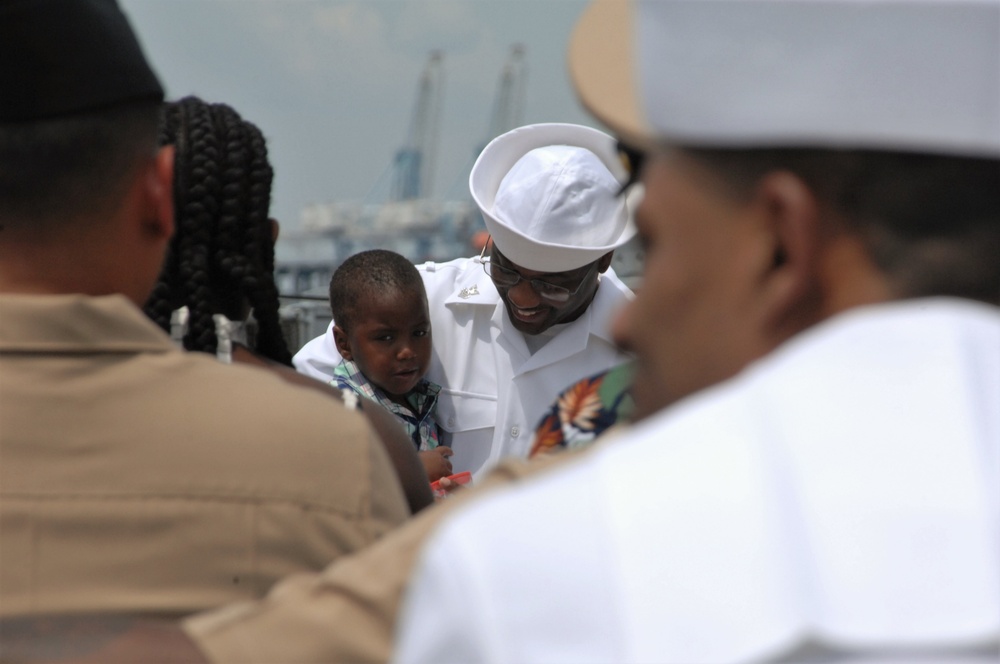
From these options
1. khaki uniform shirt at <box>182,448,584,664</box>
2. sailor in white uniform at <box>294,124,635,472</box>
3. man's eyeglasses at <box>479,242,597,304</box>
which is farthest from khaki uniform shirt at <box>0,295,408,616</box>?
man's eyeglasses at <box>479,242,597,304</box>

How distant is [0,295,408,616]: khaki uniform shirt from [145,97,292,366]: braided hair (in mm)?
482

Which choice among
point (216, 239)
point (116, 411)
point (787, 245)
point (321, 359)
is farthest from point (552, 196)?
point (787, 245)

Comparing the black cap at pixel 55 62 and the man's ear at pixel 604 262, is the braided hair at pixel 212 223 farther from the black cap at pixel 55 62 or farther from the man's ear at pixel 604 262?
the man's ear at pixel 604 262

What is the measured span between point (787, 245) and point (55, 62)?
1.21m

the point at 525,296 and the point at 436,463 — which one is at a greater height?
the point at 525,296

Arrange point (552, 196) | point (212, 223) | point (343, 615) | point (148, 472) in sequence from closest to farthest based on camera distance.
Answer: point (343, 615)
point (148, 472)
point (212, 223)
point (552, 196)

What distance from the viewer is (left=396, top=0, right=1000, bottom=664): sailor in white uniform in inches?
33.4

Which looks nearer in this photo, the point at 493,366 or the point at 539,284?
the point at 539,284

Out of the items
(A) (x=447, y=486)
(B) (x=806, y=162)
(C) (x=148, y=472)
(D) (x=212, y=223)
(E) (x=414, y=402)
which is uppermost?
(B) (x=806, y=162)

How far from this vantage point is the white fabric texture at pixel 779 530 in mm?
841

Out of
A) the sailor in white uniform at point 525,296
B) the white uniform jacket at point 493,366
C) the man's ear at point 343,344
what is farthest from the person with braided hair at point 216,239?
the man's ear at point 343,344

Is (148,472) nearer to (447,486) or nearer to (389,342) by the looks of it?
(447,486)

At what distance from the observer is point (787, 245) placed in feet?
3.32

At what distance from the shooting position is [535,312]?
4.07 meters
